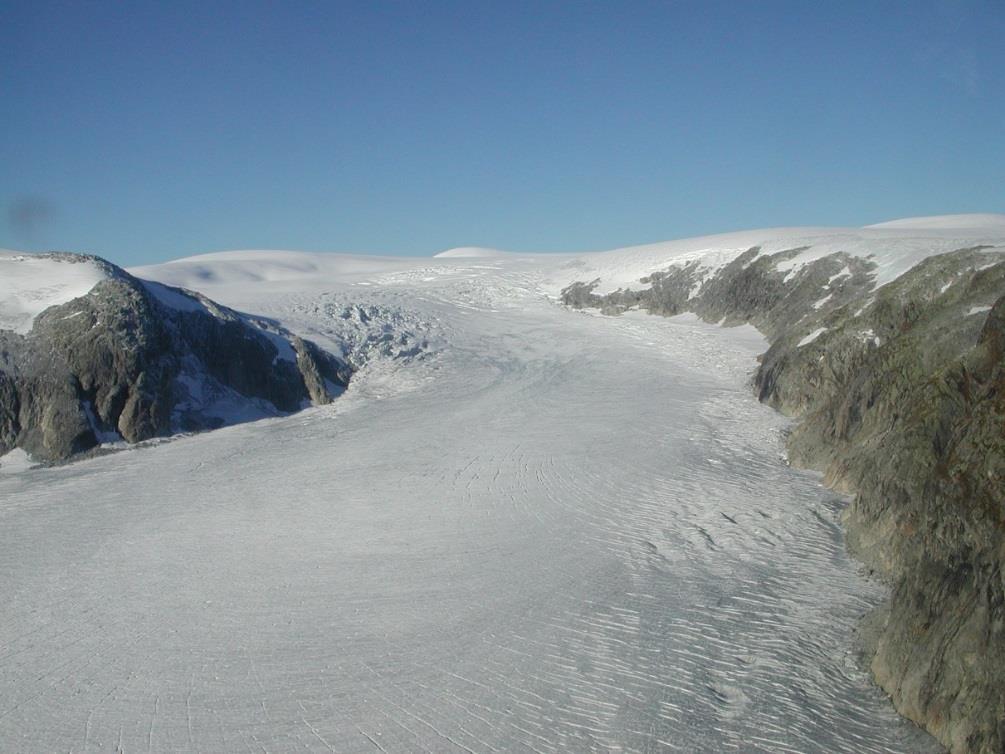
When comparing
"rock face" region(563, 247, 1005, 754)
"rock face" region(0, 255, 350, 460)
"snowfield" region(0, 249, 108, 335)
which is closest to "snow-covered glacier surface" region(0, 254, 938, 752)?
"rock face" region(563, 247, 1005, 754)

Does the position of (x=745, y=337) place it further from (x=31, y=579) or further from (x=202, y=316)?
(x=31, y=579)

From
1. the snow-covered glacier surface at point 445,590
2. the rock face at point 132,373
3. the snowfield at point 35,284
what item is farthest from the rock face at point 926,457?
the snowfield at point 35,284

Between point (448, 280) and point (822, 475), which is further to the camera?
point (448, 280)

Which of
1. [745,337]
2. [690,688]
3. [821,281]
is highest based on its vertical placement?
[821,281]

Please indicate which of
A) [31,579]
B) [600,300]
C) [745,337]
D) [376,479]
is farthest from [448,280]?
[31,579]

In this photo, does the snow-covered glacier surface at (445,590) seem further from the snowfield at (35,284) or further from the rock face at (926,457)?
the snowfield at (35,284)

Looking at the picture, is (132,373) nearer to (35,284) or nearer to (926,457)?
(35,284)

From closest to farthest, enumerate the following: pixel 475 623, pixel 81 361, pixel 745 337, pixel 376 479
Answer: pixel 475 623 → pixel 376 479 → pixel 81 361 → pixel 745 337

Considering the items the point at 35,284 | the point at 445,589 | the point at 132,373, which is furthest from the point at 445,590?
the point at 35,284
